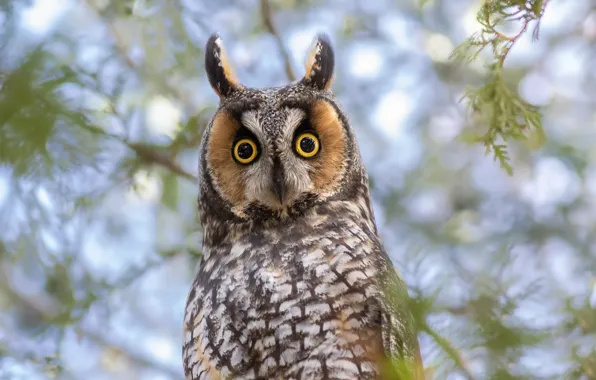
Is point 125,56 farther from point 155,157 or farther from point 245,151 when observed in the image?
point 245,151

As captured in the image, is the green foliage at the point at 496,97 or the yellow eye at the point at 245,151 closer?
the green foliage at the point at 496,97

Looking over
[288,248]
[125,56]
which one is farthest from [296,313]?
[125,56]

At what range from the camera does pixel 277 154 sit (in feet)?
9.00

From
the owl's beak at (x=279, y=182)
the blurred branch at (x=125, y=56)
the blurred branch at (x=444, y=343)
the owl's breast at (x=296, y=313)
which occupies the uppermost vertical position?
the blurred branch at (x=125, y=56)

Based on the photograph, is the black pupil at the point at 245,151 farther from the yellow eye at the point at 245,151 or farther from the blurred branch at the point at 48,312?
the blurred branch at the point at 48,312

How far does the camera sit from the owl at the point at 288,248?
2387 mm

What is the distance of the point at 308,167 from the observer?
277 cm

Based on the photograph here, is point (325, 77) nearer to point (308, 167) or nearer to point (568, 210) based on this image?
point (308, 167)

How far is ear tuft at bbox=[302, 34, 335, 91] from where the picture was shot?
9.88ft

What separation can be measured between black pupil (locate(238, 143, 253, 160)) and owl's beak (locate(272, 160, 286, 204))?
A: 0.50 ft

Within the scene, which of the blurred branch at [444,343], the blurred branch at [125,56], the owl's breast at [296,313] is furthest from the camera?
the blurred branch at [125,56]

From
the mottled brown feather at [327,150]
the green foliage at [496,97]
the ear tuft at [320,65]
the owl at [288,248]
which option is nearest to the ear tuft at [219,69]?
the owl at [288,248]

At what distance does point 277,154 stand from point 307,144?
0.14m

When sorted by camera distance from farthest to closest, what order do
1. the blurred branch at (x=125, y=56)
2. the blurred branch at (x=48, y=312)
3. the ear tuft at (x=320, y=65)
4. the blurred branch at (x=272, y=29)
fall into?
the blurred branch at (x=48, y=312) → the blurred branch at (x=125, y=56) → the blurred branch at (x=272, y=29) → the ear tuft at (x=320, y=65)
